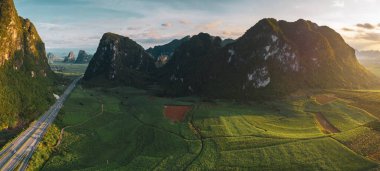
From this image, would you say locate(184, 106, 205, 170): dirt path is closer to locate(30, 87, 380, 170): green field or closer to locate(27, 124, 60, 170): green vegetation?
locate(30, 87, 380, 170): green field

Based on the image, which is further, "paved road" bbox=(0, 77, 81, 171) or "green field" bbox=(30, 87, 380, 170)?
"green field" bbox=(30, 87, 380, 170)

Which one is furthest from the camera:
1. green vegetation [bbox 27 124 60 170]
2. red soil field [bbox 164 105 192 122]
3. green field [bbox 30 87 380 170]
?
red soil field [bbox 164 105 192 122]

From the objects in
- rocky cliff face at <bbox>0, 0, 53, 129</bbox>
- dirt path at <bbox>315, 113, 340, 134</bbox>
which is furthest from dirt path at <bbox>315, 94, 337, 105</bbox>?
rocky cliff face at <bbox>0, 0, 53, 129</bbox>

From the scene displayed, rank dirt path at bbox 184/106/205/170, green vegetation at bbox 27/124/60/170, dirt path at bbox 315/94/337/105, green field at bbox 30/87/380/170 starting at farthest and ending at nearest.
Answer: dirt path at bbox 315/94/337/105
dirt path at bbox 184/106/205/170
green field at bbox 30/87/380/170
green vegetation at bbox 27/124/60/170

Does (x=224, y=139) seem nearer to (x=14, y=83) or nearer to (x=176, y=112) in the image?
(x=176, y=112)

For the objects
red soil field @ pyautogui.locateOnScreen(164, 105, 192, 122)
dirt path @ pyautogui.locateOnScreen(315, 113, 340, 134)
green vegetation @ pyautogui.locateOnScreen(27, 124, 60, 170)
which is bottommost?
green vegetation @ pyautogui.locateOnScreen(27, 124, 60, 170)

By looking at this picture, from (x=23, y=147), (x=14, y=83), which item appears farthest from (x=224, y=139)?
(x=14, y=83)
